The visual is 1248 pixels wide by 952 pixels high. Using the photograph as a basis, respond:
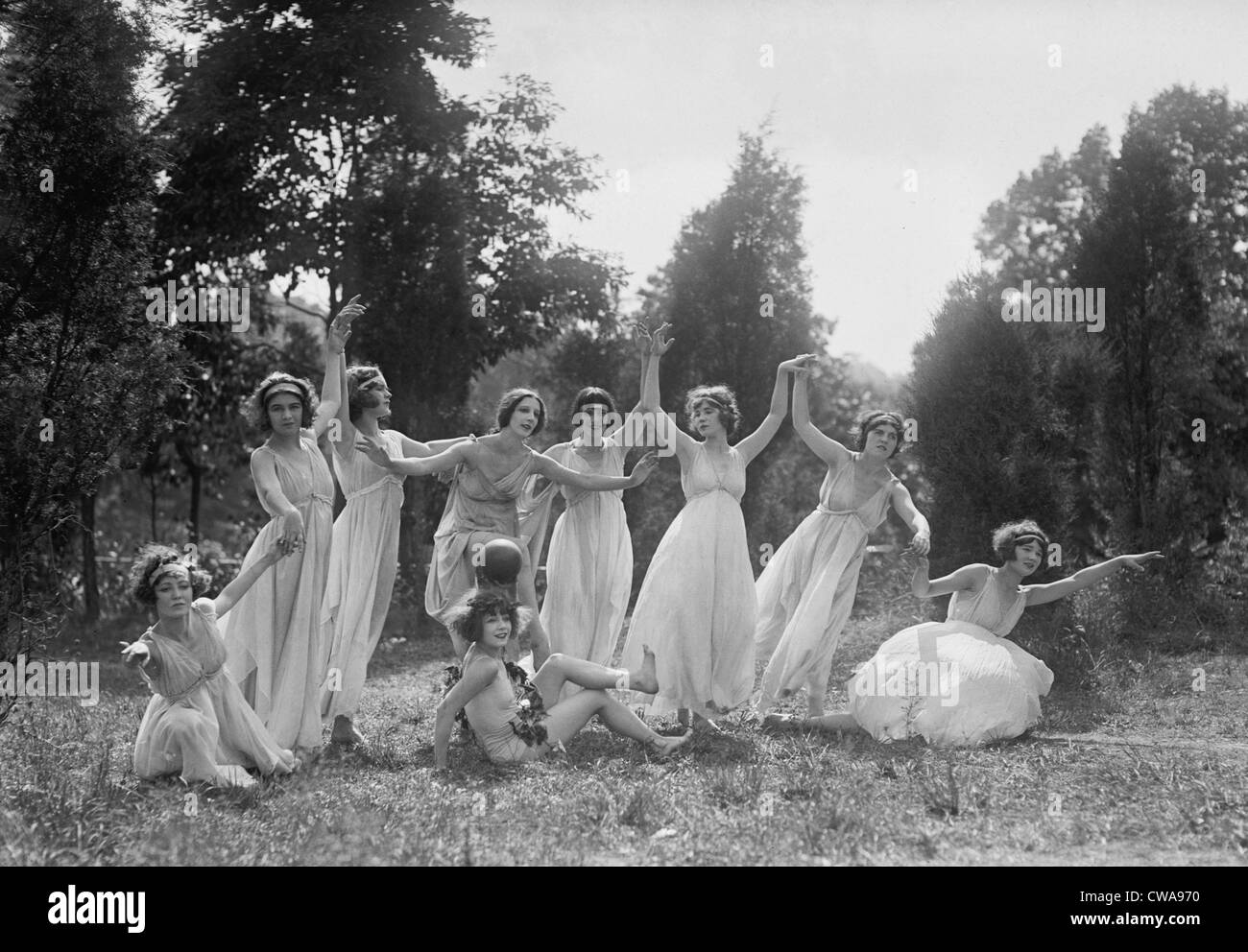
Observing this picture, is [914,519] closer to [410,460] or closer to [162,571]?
[410,460]

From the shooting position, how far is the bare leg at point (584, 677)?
6422 mm

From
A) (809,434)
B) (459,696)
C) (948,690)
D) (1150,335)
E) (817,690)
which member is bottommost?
(817,690)

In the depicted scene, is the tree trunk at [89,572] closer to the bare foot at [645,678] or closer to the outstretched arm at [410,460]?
the outstretched arm at [410,460]

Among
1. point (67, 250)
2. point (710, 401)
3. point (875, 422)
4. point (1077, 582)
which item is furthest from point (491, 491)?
point (1077, 582)

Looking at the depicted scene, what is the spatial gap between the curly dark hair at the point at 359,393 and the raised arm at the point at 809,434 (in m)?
2.57

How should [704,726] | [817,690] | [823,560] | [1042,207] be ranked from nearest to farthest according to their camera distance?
[704,726]
[817,690]
[823,560]
[1042,207]

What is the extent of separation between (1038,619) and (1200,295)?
4.04 metres

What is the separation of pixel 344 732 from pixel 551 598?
1.53 m

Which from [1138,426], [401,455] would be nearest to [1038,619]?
[1138,426]

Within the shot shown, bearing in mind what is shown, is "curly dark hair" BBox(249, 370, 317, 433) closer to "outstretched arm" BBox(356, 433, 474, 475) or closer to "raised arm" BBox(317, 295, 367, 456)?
"raised arm" BBox(317, 295, 367, 456)

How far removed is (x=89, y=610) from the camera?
47.8 feet

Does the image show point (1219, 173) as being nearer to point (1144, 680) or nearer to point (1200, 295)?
point (1200, 295)

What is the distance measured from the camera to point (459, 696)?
6219mm

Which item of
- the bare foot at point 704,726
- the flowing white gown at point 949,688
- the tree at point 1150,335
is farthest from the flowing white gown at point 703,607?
the tree at point 1150,335
